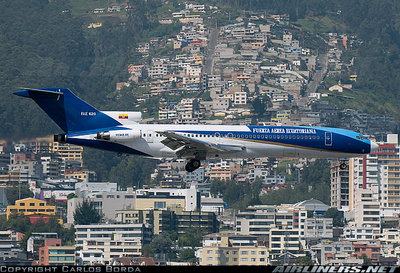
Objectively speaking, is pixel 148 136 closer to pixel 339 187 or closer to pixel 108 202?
pixel 108 202

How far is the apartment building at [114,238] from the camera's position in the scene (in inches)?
5007

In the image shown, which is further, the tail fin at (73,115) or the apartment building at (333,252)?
the apartment building at (333,252)

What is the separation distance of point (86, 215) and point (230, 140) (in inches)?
3932

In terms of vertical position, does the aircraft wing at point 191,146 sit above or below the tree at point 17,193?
below

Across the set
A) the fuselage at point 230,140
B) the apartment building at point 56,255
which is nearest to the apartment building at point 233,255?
the apartment building at point 56,255

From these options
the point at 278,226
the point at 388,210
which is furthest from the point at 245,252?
the point at 388,210

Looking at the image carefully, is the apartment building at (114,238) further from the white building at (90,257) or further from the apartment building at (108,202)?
the apartment building at (108,202)

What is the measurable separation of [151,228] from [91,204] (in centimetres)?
2184

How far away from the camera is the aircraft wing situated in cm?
6084

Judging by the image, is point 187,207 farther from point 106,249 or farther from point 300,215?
point 106,249

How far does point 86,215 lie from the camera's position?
160 meters

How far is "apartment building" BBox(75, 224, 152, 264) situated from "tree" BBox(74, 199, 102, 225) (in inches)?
507

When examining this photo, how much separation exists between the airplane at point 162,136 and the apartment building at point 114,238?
6123 cm

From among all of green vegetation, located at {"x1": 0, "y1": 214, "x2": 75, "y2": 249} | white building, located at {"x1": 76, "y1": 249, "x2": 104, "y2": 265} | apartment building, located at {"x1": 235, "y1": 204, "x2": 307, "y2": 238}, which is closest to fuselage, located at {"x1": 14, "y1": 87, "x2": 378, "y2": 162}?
white building, located at {"x1": 76, "y1": 249, "x2": 104, "y2": 265}
